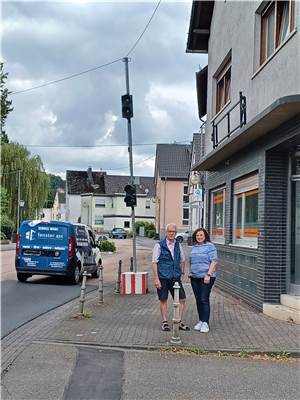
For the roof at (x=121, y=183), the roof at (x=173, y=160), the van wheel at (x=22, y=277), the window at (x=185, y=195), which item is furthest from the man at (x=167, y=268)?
the roof at (x=121, y=183)

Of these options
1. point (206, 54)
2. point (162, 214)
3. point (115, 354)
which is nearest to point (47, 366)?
point (115, 354)

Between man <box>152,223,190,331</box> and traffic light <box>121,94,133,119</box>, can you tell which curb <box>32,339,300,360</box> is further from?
traffic light <box>121,94,133,119</box>

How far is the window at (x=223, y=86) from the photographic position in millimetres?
16062

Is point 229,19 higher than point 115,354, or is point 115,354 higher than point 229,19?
point 229,19

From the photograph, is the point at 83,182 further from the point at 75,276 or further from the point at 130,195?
the point at 130,195

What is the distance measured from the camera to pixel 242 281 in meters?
13.1

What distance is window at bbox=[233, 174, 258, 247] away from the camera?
41.8 ft

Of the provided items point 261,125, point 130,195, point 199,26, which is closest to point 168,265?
point 261,125

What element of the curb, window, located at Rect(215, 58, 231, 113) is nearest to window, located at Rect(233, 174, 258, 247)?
window, located at Rect(215, 58, 231, 113)

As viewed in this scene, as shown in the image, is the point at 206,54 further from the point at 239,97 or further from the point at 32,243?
the point at 32,243

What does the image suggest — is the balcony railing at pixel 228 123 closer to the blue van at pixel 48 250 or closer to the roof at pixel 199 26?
the roof at pixel 199 26

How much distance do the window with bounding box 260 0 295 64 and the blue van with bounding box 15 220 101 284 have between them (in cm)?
824

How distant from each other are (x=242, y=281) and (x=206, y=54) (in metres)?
9.18

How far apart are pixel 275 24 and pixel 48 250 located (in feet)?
31.3
